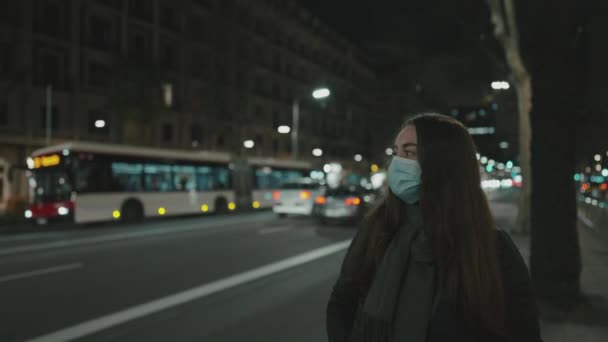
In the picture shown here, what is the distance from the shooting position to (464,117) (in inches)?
2335

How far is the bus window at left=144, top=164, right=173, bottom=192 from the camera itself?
2197cm

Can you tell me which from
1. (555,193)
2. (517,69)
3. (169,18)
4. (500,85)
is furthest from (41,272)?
(169,18)

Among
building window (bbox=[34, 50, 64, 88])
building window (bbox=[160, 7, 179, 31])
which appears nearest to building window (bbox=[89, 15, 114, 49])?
building window (bbox=[34, 50, 64, 88])

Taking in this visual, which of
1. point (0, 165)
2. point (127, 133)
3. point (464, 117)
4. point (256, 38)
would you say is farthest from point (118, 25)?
point (464, 117)

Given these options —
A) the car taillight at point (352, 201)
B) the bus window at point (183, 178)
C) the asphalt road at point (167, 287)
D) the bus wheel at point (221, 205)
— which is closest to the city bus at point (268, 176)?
the bus wheel at point (221, 205)

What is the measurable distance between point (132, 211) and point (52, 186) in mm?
3303

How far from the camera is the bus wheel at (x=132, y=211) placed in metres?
20.8

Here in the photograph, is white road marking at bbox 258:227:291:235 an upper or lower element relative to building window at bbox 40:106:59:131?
lower

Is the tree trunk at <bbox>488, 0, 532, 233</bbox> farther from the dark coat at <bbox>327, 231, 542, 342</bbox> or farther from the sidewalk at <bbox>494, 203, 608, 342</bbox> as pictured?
the dark coat at <bbox>327, 231, 542, 342</bbox>

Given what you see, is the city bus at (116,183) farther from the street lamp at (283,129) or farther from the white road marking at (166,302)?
the street lamp at (283,129)

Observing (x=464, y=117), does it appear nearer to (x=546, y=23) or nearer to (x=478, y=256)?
(x=546, y=23)

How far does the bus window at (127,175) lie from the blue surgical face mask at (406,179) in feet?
65.3

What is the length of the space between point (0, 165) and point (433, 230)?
1380 inches

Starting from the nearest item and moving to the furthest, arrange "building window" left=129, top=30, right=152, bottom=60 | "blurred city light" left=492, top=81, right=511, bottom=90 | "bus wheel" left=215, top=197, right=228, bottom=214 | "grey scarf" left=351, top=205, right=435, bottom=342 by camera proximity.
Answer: "grey scarf" left=351, top=205, right=435, bottom=342, "blurred city light" left=492, top=81, right=511, bottom=90, "bus wheel" left=215, top=197, right=228, bottom=214, "building window" left=129, top=30, right=152, bottom=60
